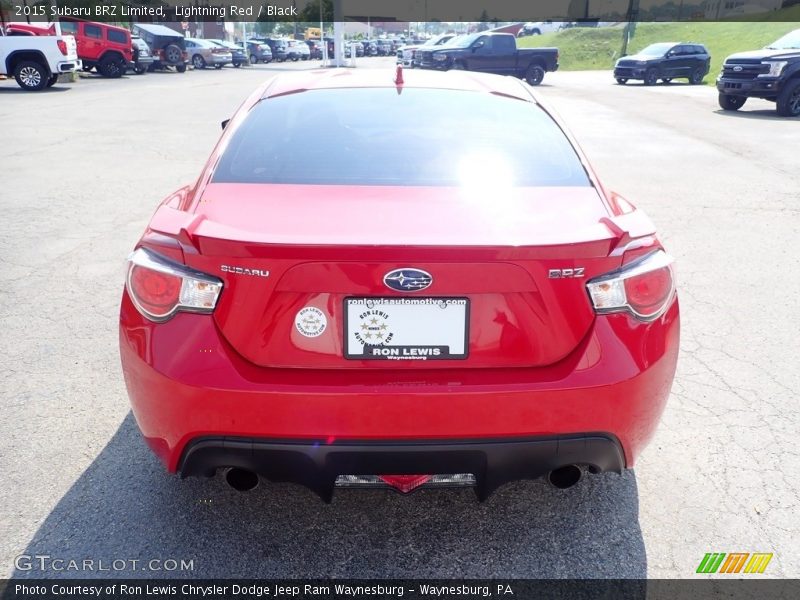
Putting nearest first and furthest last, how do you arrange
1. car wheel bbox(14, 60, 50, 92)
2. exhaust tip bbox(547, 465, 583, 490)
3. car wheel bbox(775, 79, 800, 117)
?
exhaust tip bbox(547, 465, 583, 490)
car wheel bbox(775, 79, 800, 117)
car wheel bbox(14, 60, 50, 92)

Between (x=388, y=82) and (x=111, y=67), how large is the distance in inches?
1105

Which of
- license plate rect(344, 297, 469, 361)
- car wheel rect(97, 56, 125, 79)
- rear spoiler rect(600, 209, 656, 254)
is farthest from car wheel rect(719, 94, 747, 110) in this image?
car wheel rect(97, 56, 125, 79)

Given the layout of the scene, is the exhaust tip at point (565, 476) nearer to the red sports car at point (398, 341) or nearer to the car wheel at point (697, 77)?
the red sports car at point (398, 341)

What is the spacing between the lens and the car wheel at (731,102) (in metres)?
17.3

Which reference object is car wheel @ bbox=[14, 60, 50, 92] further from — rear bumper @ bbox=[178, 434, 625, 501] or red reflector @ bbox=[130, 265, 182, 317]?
rear bumper @ bbox=[178, 434, 625, 501]

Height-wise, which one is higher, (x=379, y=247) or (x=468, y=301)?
(x=379, y=247)

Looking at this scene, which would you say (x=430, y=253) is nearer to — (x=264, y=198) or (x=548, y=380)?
(x=548, y=380)

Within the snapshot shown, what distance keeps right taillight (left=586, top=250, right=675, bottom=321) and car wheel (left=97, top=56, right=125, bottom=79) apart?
29484 millimetres

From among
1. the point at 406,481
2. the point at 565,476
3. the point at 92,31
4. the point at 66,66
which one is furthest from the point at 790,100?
the point at 92,31

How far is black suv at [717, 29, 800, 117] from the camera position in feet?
50.8

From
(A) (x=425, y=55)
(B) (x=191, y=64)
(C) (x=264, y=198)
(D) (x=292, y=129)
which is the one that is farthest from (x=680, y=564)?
(B) (x=191, y=64)

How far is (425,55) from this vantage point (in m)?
26.0

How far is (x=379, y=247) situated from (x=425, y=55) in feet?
84.4

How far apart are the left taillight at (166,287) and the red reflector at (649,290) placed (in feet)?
4.15
